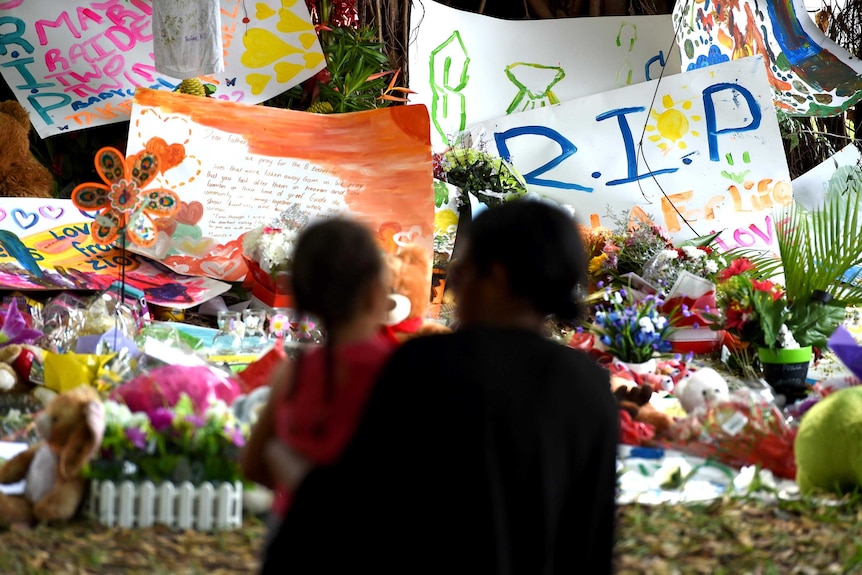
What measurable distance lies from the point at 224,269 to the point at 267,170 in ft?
2.36

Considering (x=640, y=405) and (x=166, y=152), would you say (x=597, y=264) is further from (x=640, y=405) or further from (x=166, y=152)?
(x=166, y=152)

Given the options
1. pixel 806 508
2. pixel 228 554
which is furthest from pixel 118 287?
pixel 806 508

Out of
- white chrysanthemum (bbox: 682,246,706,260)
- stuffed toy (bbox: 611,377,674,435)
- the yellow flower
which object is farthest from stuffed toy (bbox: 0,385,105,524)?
white chrysanthemum (bbox: 682,246,706,260)

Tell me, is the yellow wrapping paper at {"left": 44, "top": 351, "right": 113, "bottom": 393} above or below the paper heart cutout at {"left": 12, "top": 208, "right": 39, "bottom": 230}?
below

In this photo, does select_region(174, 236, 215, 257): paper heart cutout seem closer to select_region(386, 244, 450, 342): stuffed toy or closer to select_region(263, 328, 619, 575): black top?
select_region(386, 244, 450, 342): stuffed toy

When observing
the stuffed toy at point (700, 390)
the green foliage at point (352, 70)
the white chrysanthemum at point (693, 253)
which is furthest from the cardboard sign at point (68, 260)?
the stuffed toy at point (700, 390)

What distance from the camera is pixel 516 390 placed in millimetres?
1469

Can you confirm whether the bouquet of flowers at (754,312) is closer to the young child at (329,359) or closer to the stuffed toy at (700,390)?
the stuffed toy at (700,390)

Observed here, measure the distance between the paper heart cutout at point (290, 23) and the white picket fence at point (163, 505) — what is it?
483 centimetres

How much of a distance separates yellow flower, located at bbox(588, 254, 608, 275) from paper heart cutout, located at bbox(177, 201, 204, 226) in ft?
7.22

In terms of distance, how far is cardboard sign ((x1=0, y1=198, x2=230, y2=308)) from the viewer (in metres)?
4.82

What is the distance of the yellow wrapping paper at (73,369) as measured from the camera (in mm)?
3344

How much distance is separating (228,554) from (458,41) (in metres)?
5.58

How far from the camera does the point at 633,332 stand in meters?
4.15
